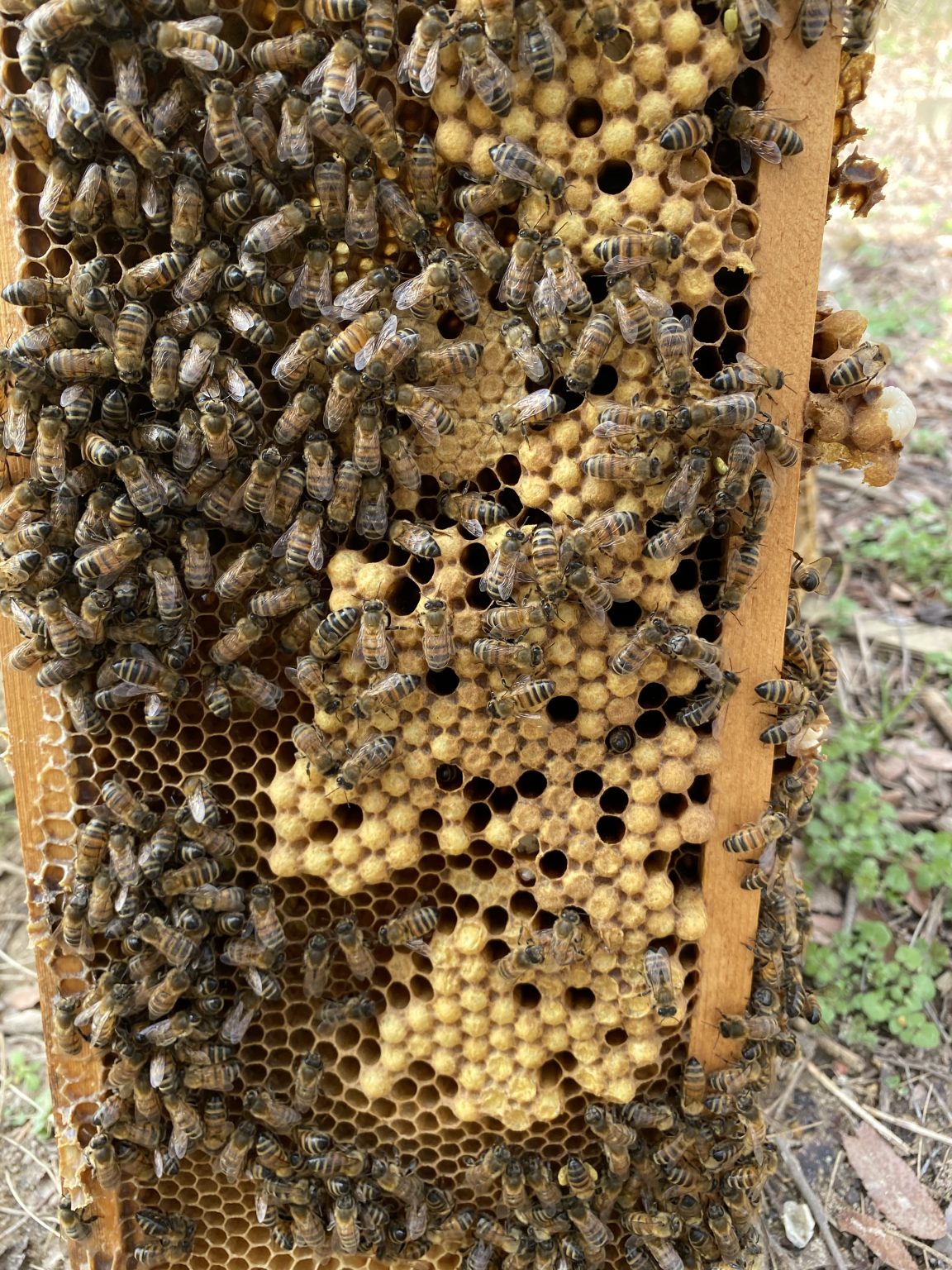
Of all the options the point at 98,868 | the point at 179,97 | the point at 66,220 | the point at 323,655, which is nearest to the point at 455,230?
the point at 179,97

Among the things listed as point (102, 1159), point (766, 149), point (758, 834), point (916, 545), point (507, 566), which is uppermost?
point (766, 149)

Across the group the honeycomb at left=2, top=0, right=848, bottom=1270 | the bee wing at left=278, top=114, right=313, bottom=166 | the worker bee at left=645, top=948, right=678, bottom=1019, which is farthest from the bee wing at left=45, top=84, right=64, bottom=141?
the worker bee at left=645, top=948, right=678, bottom=1019

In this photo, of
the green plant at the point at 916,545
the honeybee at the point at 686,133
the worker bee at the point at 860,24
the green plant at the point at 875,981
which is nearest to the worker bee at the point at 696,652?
the honeybee at the point at 686,133

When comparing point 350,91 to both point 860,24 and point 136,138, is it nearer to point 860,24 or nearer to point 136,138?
point 136,138

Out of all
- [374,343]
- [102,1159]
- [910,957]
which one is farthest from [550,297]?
[910,957]

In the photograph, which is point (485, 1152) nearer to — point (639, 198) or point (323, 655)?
point (323, 655)

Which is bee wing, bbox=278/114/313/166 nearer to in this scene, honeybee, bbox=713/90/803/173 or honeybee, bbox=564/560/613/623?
honeybee, bbox=713/90/803/173

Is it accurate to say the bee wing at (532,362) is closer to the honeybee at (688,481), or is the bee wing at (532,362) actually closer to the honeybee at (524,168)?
the honeybee at (524,168)
